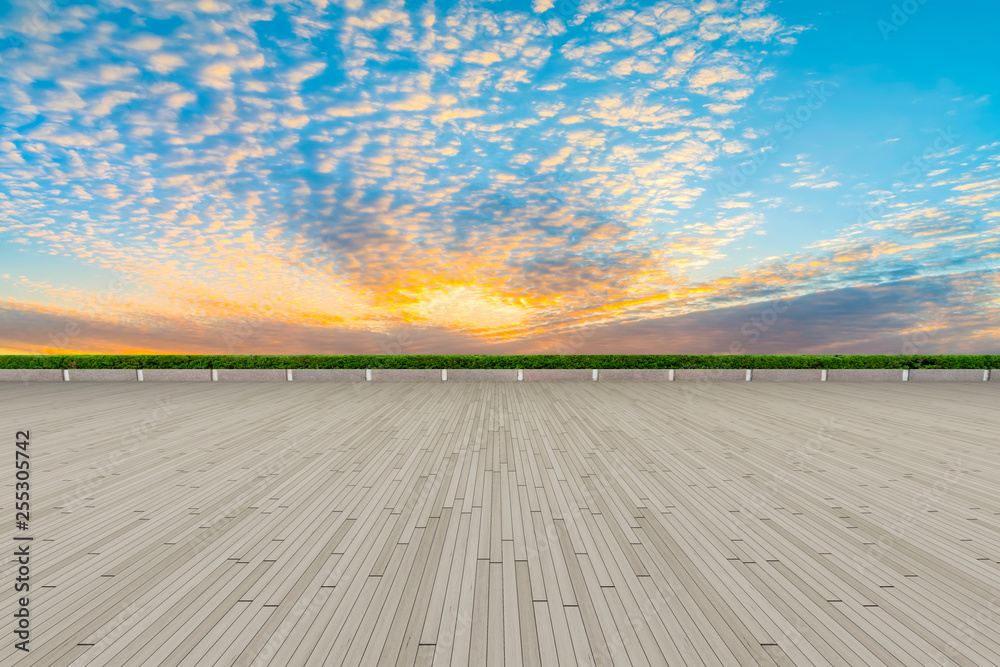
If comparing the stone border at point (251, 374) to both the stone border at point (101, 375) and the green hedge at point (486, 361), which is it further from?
the stone border at point (101, 375)

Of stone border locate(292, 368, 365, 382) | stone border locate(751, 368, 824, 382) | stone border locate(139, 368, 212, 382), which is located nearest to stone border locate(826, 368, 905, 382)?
stone border locate(751, 368, 824, 382)

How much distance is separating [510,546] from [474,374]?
12885 millimetres

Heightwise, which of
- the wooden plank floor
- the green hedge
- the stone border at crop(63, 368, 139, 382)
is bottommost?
the wooden plank floor

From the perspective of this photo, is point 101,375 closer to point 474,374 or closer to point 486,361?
point 474,374

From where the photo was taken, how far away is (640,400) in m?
11.9

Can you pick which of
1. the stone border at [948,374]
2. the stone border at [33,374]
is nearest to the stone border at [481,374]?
the stone border at [33,374]

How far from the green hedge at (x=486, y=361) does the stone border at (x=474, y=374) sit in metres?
0.34

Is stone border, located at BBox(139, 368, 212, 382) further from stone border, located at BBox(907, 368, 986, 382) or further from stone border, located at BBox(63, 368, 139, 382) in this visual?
stone border, located at BBox(907, 368, 986, 382)

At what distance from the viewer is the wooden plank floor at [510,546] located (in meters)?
2.69

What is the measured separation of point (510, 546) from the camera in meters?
3.83

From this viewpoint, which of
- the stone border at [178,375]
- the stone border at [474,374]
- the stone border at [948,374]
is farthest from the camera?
the stone border at [948,374]

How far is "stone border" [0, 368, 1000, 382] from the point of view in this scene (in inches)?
651

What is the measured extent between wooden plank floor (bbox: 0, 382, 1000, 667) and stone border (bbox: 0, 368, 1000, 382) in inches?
316

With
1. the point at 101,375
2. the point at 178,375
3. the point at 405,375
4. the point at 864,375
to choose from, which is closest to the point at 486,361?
the point at 405,375
